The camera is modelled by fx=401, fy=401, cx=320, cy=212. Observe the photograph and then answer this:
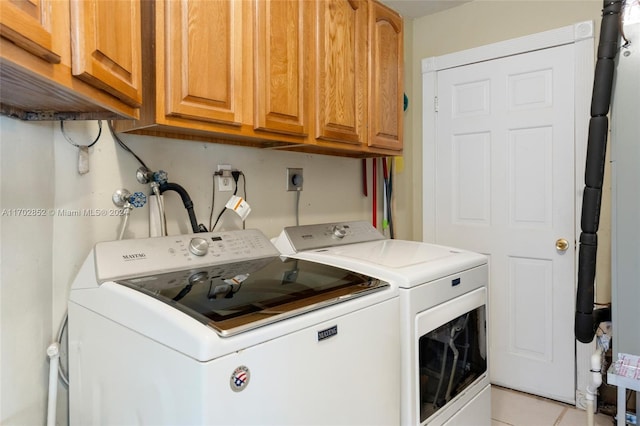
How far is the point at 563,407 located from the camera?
2.30 meters

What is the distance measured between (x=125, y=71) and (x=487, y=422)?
2.02 m

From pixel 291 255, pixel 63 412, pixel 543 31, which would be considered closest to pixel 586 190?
pixel 543 31

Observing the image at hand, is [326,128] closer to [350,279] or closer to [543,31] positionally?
[350,279]

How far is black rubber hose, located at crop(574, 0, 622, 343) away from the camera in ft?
5.78

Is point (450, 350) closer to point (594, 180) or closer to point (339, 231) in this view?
point (339, 231)

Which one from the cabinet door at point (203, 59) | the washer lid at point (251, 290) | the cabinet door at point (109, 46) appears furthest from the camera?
the cabinet door at point (203, 59)

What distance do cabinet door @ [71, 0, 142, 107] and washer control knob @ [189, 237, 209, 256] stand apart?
0.51 meters

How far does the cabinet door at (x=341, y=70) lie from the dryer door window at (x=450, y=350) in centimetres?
87

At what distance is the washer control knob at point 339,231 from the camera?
1995mm

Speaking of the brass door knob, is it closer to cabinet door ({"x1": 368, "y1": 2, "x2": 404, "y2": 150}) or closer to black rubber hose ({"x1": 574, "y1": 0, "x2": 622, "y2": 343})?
black rubber hose ({"x1": 574, "y1": 0, "x2": 622, "y2": 343})

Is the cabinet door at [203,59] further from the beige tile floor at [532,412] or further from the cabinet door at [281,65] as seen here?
the beige tile floor at [532,412]

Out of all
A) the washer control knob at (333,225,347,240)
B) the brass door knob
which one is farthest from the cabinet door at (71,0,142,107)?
the brass door knob

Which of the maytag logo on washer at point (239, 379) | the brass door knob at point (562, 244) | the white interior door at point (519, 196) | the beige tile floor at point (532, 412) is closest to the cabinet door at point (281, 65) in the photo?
the maytag logo on washer at point (239, 379)

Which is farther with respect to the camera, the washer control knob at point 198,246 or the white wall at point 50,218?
the washer control knob at point 198,246
